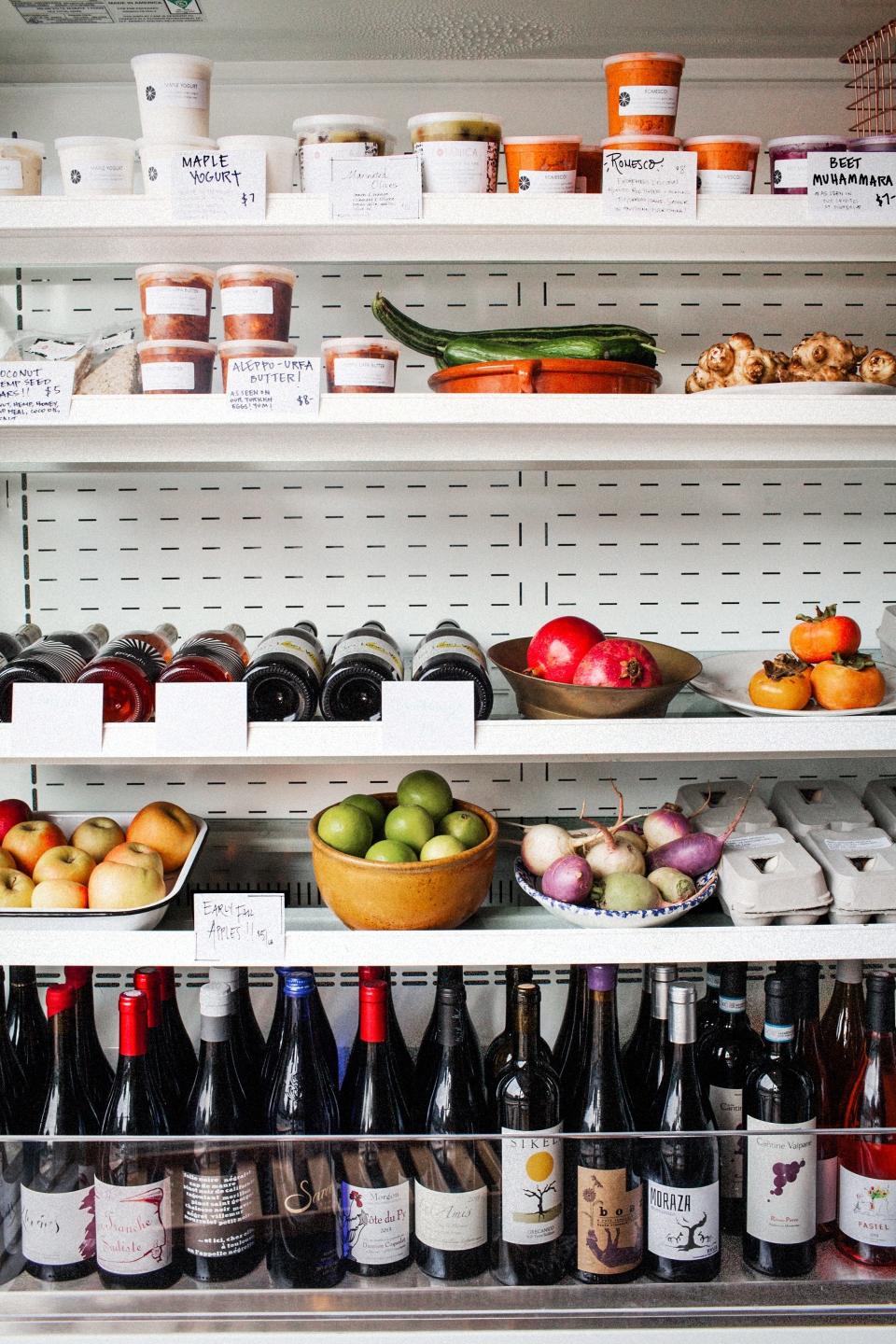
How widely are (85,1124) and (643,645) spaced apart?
107cm

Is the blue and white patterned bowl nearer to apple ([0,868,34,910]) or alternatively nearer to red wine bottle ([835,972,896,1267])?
red wine bottle ([835,972,896,1267])

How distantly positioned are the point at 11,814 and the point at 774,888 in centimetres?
109

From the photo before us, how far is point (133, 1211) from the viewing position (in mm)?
1442

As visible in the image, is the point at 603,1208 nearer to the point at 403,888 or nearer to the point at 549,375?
the point at 403,888

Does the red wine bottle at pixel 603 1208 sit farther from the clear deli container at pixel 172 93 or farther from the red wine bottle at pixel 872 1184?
the clear deli container at pixel 172 93

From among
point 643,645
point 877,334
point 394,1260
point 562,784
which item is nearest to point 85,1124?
point 394,1260

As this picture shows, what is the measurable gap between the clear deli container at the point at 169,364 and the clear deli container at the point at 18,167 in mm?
251

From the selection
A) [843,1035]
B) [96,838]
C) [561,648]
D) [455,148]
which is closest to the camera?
[455,148]

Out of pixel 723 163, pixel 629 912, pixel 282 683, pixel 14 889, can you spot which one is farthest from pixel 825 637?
pixel 14 889

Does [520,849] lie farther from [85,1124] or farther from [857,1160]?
[85,1124]

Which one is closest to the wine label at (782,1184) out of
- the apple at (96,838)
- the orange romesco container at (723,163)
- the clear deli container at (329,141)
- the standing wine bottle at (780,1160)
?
the standing wine bottle at (780,1160)

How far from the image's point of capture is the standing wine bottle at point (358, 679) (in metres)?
1.48

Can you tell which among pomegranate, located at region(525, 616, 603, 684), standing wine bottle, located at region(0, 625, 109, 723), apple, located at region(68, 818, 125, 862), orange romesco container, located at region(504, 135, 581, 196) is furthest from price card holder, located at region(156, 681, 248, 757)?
orange romesco container, located at region(504, 135, 581, 196)

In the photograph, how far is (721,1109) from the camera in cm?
163
